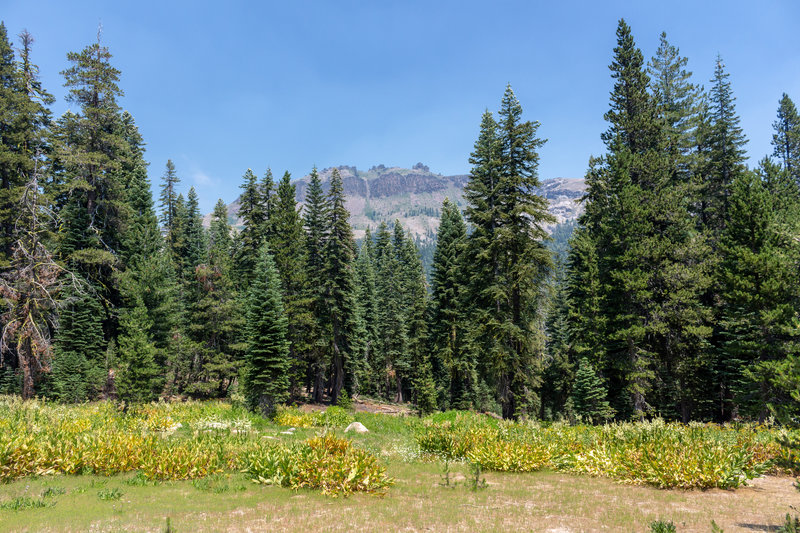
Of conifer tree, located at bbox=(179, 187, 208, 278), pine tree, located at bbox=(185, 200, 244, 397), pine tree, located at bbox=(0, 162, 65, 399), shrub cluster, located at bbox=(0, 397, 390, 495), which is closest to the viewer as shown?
shrub cluster, located at bbox=(0, 397, 390, 495)

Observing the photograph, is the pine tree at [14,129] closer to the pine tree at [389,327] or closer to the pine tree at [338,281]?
the pine tree at [338,281]

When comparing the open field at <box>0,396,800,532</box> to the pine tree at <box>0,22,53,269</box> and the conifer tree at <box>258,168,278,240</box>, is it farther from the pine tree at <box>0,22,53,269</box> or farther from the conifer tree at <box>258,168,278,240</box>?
the conifer tree at <box>258,168,278,240</box>

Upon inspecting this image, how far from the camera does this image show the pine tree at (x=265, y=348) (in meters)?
22.4

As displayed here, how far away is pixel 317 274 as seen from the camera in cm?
3738

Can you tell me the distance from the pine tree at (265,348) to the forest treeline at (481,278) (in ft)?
0.37

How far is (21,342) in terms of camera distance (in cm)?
2033

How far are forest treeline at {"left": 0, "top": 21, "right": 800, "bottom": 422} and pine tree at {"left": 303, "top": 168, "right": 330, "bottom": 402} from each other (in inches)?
8.0

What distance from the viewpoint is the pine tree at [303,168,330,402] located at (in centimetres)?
3622

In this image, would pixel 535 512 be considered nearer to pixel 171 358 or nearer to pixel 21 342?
pixel 21 342

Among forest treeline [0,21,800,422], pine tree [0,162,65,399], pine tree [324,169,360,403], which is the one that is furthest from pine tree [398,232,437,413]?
pine tree [0,162,65,399]

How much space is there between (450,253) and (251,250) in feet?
61.9

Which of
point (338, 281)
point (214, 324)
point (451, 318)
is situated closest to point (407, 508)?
point (338, 281)

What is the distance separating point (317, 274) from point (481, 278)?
1746 cm

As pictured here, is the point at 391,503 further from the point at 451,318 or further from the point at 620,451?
the point at 451,318
